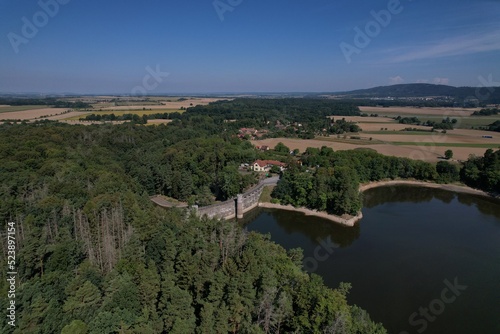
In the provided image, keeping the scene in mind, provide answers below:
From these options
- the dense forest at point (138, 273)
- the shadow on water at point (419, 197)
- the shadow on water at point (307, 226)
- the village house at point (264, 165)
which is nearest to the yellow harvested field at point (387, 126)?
the shadow on water at point (419, 197)

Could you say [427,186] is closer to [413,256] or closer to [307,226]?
[307,226]

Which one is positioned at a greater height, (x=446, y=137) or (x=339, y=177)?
(x=339, y=177)

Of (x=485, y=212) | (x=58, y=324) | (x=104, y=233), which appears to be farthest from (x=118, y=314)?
(x=485, y=212)

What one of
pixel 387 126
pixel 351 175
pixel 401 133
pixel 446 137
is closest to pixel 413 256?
pixel 351 175

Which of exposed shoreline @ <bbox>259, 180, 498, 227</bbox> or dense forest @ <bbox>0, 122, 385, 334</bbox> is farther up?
dense forest @ <bbox>0, 122, 385, 334</bbox>

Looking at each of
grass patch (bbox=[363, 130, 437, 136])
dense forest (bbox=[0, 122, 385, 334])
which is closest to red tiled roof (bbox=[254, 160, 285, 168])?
dense forest (bbox=[0, 122, 385, 334])

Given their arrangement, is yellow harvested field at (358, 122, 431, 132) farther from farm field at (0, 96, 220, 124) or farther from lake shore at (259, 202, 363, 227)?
lake shore at (259, 202, 363, 227)
